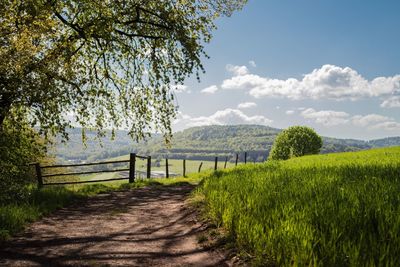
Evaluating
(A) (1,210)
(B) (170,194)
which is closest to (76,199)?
(B) (170,194)

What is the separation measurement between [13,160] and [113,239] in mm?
5154

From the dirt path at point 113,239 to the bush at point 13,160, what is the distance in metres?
1.53

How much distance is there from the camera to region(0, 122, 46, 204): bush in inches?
448

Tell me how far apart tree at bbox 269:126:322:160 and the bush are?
69.4 meters

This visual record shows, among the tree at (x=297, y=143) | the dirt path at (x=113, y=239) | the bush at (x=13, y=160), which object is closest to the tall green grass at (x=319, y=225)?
the dirt path at (x=113, y=239)

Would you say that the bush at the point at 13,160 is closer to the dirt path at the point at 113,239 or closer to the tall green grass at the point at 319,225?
the dirt path at the point at 113,239

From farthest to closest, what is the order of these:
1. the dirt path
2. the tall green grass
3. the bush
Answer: the bush, the dirt path, the tall green grass

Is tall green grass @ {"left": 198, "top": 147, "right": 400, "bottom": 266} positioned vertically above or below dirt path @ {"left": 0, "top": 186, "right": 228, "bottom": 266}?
above

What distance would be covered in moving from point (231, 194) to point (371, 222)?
15.7ft

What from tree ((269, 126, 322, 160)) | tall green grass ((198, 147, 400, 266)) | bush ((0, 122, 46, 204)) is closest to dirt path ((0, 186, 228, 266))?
tall green grass ((198, 147, 400, 266))

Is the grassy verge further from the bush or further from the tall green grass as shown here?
the tall green grass

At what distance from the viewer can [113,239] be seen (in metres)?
8.86

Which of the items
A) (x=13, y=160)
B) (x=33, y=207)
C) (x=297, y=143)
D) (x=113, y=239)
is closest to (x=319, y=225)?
(x=113, y=239)

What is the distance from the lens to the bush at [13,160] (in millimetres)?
11375
